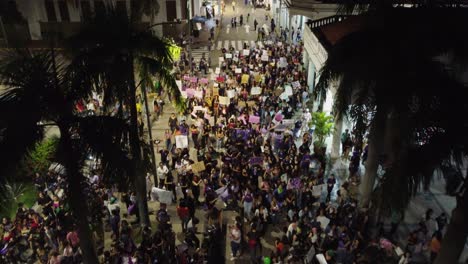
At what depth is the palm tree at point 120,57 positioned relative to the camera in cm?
1152

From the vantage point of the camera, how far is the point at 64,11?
43031 millimetres

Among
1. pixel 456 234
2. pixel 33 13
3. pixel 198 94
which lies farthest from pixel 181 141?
pixel 33 13

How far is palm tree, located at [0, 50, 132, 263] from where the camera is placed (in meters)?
8.88

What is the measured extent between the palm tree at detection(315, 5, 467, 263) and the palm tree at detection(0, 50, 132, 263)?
6.93m

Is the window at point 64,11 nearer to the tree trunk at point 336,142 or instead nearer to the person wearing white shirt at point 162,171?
the person wearing white shirt at point 162,171

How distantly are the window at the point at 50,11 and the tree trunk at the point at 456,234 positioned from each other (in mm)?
42761

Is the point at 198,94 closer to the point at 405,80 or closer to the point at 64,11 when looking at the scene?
the point at 405,80

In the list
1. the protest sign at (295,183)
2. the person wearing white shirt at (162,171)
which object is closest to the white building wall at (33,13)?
the person wearing white shirt at (162,171)

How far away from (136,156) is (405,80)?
25.6ft

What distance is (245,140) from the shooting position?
2064 centimetres

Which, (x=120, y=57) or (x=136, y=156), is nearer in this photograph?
(x=136, y=156)

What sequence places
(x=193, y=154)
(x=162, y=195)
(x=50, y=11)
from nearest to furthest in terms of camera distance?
(x=162, y=195)
(x=193, y=154)
(x=50, y=11)

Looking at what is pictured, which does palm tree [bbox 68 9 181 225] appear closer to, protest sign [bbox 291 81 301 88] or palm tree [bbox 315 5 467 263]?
palm tree [bbox 315 5 467 263]

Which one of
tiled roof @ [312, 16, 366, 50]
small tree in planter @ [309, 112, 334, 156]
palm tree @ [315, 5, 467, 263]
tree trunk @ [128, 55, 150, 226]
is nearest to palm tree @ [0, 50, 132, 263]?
tree trunk @ [128, 55, 150, 226]
